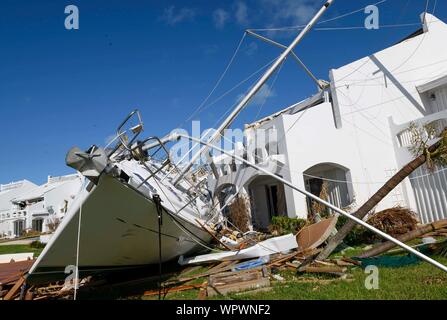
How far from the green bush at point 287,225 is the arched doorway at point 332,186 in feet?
3.03

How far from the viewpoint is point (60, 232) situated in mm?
5926

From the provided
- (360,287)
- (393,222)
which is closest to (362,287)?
(360,287)

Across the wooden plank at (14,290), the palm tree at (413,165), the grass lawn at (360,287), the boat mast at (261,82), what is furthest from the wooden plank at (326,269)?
the wooden plank at (14,290)

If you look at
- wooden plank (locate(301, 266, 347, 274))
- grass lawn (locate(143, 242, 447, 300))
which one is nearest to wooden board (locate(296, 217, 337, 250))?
wooden plank (locate(301, 266, 347, 274))

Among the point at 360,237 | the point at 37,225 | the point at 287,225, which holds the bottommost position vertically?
the point at 360,237

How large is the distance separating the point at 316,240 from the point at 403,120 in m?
8.08

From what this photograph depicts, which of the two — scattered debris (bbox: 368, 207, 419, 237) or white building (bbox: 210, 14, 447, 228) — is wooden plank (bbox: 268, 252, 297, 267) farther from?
white building (bbox: 210, 14, 447, 228)

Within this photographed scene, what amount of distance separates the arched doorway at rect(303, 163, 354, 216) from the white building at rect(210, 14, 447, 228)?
44 mm

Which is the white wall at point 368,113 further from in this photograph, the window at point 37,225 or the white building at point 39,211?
the window at point 37,225

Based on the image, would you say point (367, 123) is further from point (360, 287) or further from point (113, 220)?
point (113, 220)

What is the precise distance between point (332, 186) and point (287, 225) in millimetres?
3187

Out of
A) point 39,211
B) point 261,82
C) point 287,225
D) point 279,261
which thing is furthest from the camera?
point 39,211

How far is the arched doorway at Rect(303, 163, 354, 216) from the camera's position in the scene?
42.1 feet

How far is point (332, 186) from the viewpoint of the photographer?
13.9 metres
